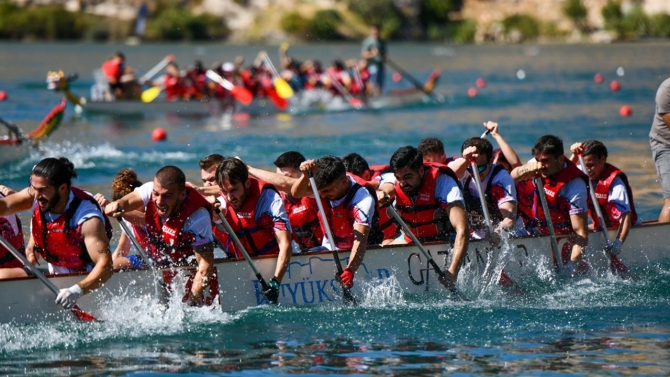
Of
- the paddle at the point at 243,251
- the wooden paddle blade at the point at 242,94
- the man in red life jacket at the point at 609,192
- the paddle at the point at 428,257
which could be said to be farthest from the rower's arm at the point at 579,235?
the wooden paddle blade at the point at 242,94

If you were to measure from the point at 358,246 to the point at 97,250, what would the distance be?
2.22 meters

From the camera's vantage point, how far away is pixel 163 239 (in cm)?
841

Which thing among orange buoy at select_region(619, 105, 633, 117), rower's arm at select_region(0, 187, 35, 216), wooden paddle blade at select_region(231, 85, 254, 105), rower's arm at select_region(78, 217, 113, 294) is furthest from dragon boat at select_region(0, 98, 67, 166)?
orange buoy at select_region(619, 105, 633, 117)

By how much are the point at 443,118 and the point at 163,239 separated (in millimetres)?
19766

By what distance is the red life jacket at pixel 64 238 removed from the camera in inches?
309

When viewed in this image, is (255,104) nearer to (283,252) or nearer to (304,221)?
(304,221)

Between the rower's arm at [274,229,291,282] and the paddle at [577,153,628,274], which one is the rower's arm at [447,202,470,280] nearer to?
the rower's arm at [274,229,291,282]

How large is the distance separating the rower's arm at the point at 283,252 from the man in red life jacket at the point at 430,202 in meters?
1.23

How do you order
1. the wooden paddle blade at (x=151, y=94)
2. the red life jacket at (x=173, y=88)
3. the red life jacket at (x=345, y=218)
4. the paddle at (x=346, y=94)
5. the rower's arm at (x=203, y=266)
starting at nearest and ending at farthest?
the rower's arm at (x=203, y=266) → the red life jacket at (x=345, y=218) → the wooden paddle blade at (x=151, y=94) → the red life jacket at (x=173, y=88) → the paddle at (x=346, y=94)

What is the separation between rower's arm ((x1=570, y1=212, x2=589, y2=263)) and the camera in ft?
33.2

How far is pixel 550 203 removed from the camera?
10.3 m

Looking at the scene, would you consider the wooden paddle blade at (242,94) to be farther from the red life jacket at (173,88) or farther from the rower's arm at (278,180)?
the rower's arm at (278,180)

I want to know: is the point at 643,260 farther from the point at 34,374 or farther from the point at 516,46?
the point at 516,46

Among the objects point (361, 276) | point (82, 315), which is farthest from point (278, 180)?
point (82, 315)
